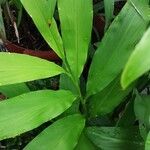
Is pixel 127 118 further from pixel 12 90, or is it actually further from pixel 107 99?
pixel 12 90

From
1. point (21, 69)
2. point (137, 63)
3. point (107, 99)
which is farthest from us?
point (107, 99)

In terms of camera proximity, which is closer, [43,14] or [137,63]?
[137,63]

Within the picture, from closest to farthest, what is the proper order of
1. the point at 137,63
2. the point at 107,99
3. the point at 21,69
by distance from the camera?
the point at 137,63 → the point at 21,69 → the point at 107,99

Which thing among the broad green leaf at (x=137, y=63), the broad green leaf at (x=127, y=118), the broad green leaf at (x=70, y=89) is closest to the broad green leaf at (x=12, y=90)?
the broad green leaf at (x=70, y=89)

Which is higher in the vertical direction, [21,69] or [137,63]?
[137,63]

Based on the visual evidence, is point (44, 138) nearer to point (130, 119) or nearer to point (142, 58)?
point (130, 119)

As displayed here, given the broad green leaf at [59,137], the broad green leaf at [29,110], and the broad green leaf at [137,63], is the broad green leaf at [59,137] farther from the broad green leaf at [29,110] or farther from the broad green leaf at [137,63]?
the broad green leaf at [137,63]

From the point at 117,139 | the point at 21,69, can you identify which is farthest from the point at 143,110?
the point at 21,69

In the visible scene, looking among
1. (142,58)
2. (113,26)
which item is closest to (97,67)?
(113,26)

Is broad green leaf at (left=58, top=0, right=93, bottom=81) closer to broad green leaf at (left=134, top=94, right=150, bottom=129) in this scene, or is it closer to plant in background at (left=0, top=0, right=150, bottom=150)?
plant in background at (left=0, top=0, right=150, bottom=150)
